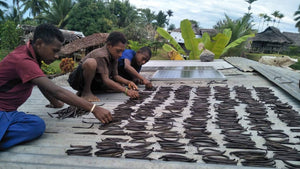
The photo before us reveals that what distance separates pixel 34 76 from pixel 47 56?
0.33m

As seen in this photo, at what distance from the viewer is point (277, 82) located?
4.69 m

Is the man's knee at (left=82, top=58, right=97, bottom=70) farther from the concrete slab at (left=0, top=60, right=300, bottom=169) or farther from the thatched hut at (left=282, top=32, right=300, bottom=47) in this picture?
the thatched hut at (left=282, top=32, right=300, bottom=47)

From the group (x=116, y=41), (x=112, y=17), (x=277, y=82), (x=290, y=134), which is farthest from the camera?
(x=112, y=17)

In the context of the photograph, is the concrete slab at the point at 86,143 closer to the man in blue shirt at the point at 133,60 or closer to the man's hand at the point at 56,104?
the man's hand at the point at 56,104

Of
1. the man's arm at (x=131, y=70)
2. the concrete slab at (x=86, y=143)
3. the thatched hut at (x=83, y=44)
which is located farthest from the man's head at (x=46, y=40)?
the thatched hut at (x=83, y=44)

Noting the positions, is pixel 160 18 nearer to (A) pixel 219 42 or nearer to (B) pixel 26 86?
(A) pixel 219 42

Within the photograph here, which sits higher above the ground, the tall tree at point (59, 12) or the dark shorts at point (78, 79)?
the tall tree at point (59, 12)

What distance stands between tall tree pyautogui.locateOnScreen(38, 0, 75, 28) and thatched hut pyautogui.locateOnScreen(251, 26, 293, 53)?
27.0 m

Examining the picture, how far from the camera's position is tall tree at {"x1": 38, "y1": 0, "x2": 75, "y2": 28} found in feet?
94.6

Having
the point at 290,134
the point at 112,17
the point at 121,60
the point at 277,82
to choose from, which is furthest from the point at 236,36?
the point at 112,17

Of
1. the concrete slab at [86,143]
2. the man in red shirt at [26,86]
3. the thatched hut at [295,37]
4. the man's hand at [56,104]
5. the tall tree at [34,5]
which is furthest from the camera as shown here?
the thatched hut at [295,37]

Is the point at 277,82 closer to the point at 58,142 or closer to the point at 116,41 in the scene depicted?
the point at 116,41

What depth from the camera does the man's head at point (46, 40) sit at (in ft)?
7.54

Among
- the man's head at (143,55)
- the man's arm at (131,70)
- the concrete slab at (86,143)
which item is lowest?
the concrete slab at (86,143)
